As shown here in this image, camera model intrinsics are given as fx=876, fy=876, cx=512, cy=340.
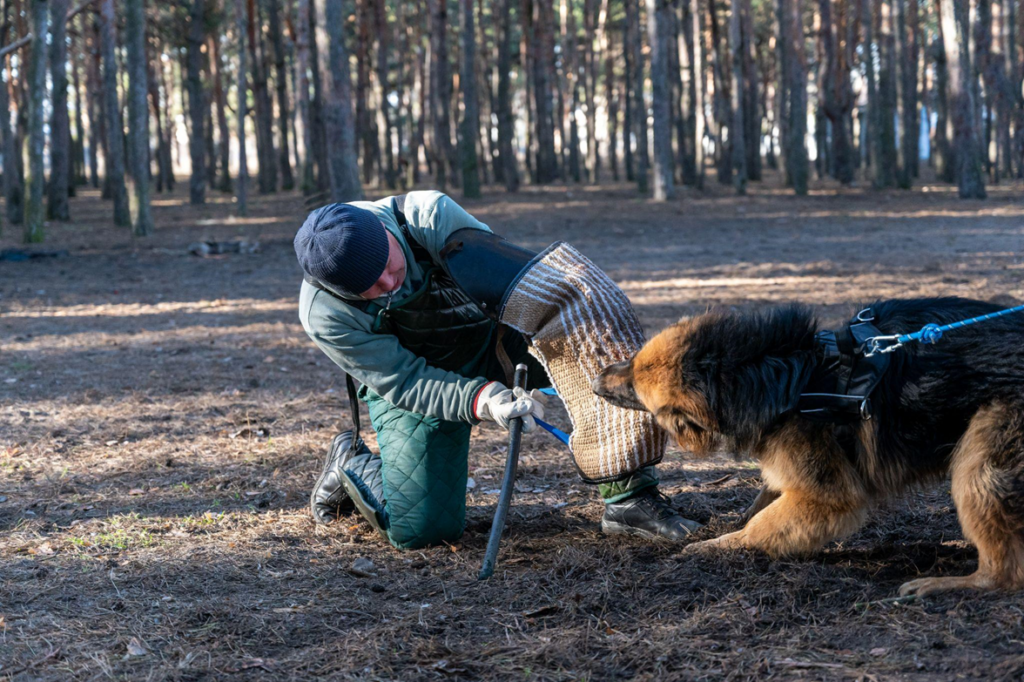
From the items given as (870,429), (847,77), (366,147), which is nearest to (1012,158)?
(847,77)

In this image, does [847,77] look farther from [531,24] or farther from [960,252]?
[960,252]

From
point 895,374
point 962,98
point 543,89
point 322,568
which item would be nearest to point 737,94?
point 962,98

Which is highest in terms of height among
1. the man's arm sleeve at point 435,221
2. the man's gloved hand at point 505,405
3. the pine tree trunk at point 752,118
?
the pine tree trunk at point 752,118

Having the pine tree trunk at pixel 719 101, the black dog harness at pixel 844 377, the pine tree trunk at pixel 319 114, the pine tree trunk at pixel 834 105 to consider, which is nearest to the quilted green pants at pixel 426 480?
the black dog harness at pixel 844 377

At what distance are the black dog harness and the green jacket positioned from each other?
1.41m

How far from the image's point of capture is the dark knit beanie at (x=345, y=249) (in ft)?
12.2

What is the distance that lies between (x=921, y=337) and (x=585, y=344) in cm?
137

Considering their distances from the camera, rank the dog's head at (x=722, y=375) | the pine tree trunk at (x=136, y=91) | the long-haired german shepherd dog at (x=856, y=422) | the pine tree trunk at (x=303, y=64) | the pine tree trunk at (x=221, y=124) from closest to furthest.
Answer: the long-haired german shepherd dog at (x=856, y=422)
the dog's head at (x=722, y=375)
the pine tree trunk at (x=136, y=91)
the pine tree trunk at (x=303, y=64)
the pine tree trunk at (x=221, y=124)

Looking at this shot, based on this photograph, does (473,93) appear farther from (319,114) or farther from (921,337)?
(921,337)

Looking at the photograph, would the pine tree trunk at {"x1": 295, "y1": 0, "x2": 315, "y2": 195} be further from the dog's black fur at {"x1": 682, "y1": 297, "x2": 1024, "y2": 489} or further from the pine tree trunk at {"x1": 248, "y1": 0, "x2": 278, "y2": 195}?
the dog's black fur at {"x1": 682, "y1": 297, "x2": 1024, "y2": 489}

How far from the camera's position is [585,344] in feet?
12.9

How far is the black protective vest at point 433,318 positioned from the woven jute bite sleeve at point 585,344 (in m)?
0.41

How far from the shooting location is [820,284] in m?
11.5

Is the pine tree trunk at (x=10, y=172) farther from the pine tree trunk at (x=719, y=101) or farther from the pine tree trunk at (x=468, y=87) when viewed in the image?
the pine tree trunk at (x=719, y=101)
